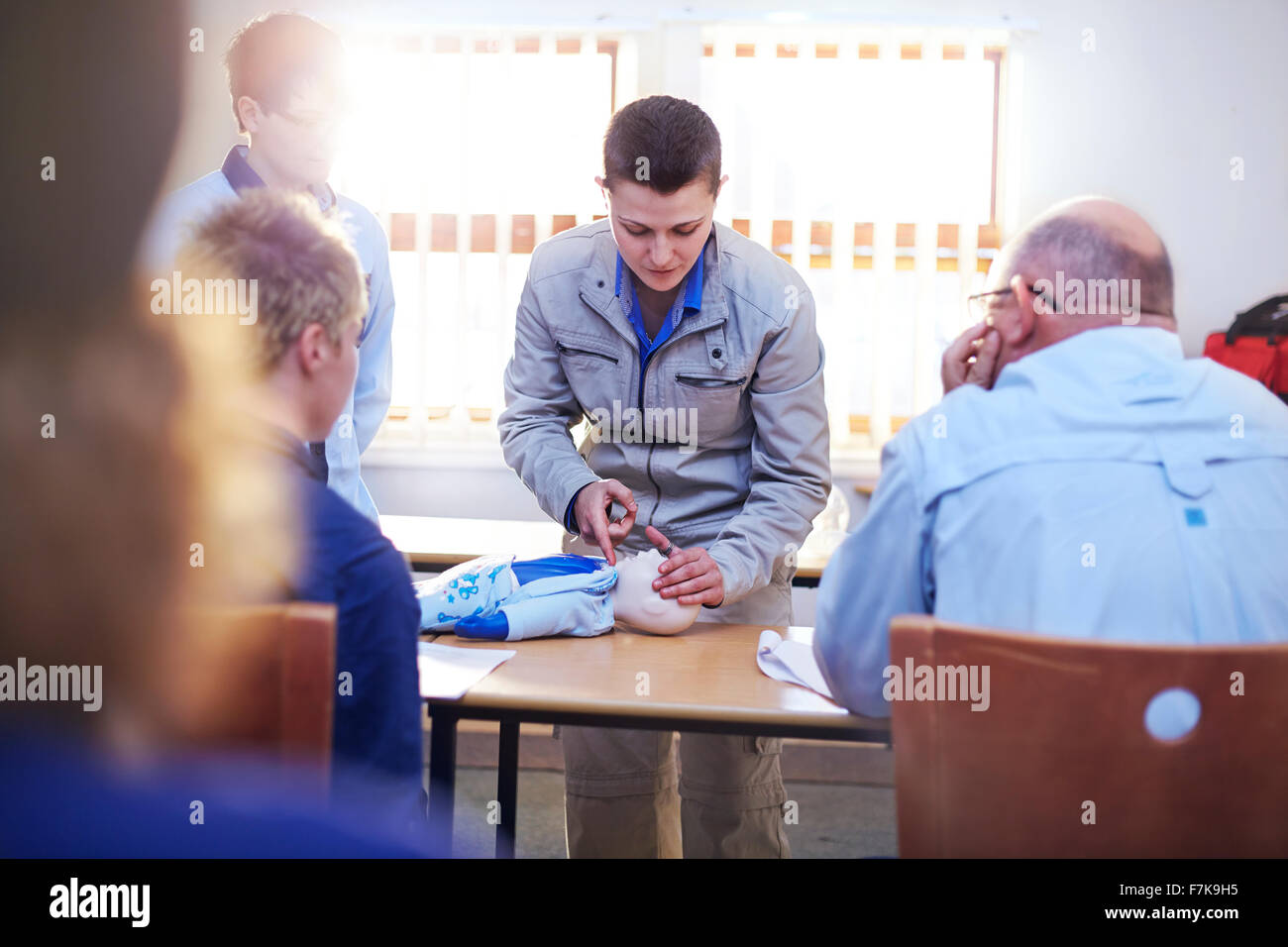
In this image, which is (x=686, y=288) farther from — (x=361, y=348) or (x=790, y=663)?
(x=790, y=663)

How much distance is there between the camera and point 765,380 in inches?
64.9

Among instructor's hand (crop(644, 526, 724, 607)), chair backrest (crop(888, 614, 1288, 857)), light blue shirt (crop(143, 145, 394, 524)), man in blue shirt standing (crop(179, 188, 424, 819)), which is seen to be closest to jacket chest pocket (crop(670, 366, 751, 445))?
instructor's hand (crop(644, 526, 724, 607))

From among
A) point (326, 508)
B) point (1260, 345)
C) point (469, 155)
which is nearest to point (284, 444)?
point (326, 508)

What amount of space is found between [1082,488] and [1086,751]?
25 cm

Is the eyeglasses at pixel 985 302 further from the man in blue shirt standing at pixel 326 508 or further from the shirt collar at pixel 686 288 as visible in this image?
the man in blue shirt standing at pixel 326 508

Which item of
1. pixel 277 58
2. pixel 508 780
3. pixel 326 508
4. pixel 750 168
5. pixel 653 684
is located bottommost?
pixel 508 780

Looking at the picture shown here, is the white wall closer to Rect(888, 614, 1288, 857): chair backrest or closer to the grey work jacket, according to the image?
the grey work jacket

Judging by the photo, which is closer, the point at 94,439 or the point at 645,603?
the point at 94,439

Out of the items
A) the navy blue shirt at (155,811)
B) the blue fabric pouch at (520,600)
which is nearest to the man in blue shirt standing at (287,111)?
the blue fabric pouch at (520,600)

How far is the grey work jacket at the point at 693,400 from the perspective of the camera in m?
1.63

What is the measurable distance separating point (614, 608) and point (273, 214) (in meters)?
0.72

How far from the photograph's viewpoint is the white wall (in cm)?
344

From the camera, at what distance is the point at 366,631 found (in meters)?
0.92
